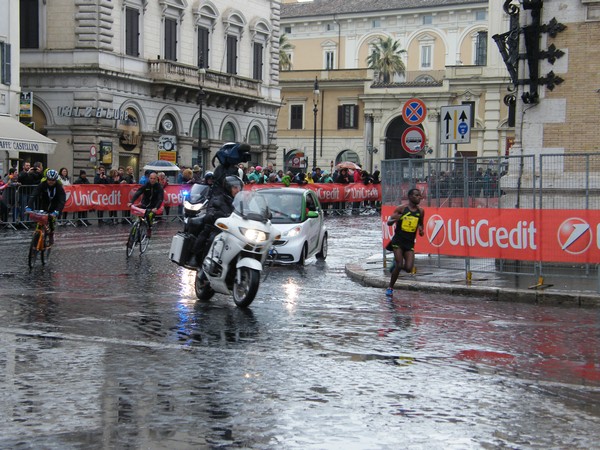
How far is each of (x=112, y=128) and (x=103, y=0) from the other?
540 centimetres

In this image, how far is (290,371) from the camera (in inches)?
321

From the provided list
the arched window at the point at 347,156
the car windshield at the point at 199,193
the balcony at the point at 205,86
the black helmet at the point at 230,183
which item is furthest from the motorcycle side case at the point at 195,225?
the arched window at the point at 347,156

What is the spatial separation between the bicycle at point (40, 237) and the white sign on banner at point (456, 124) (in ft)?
23.5

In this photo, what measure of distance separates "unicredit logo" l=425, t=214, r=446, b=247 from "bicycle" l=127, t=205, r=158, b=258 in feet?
19.3

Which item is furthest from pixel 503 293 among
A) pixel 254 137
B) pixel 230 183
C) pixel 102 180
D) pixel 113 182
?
pixel 254 137

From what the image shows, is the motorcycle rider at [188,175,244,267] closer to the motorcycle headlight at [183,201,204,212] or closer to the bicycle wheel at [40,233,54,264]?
the motorcycle headlight at [183,201,204,212]

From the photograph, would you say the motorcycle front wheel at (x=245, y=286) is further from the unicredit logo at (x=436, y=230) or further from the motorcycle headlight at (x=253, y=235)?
the unicredit logo at (x=436, y=230)

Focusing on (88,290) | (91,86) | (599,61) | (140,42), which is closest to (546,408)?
(88,290)

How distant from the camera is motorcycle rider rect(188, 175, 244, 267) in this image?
12.8 m

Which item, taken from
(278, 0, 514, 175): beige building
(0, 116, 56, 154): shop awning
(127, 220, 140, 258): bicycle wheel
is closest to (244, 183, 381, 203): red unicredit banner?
(0, 116, 56, 154): shop awning

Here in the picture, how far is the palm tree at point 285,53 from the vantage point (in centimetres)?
8506

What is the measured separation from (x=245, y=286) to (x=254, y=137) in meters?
45.9

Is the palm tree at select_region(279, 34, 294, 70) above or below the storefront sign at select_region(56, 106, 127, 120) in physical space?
above

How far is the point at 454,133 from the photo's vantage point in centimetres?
1900
